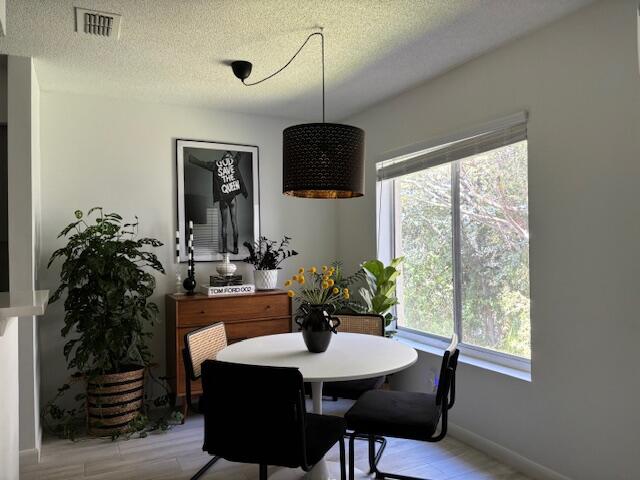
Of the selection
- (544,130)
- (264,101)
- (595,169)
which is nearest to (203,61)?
(264,101)

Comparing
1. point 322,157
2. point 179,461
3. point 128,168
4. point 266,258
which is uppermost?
point 128,168

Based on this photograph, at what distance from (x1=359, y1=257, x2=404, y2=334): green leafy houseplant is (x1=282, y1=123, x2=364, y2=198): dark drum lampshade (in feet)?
4.79

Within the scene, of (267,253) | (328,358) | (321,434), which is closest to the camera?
Result: (321,434)

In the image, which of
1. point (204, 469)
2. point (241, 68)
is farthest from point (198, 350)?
point (241, 68)

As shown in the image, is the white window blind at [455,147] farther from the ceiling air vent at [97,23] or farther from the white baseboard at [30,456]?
the white baseboard at [30,456]

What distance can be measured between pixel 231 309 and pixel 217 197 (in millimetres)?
1011

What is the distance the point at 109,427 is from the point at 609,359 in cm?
306

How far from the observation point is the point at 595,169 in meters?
A: 2.37

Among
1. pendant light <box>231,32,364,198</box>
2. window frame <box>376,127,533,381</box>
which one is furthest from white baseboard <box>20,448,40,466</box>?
window frame <box>376,127,533,381</box>

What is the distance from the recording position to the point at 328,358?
92.5 inches

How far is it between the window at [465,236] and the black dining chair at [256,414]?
1.66 m

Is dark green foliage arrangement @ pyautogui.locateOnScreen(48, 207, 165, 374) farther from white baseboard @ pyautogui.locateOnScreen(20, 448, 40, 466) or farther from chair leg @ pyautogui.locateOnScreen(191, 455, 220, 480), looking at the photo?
chair leg @ pyautogui.locateOnScreen(191, 455, 220, 480)

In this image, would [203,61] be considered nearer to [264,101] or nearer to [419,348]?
[264,101]

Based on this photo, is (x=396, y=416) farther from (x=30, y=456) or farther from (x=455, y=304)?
(x=30, y=456)
